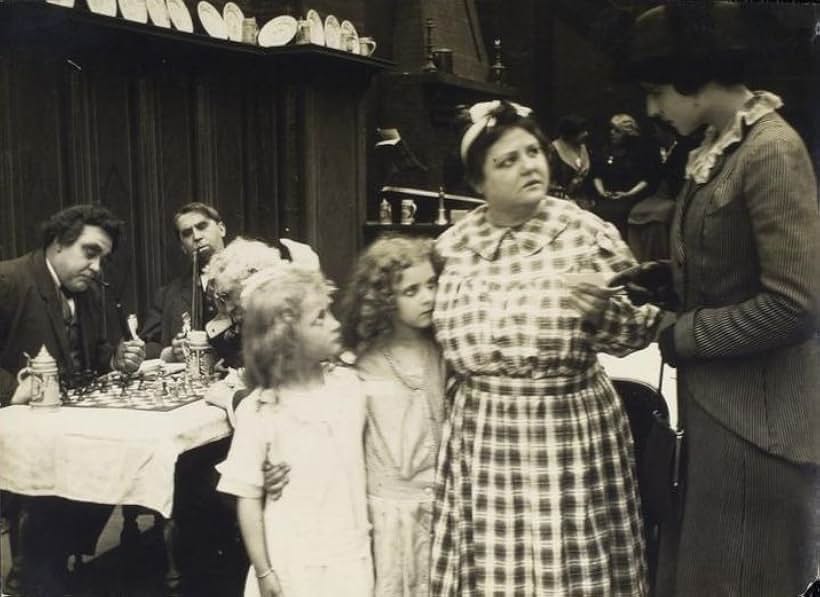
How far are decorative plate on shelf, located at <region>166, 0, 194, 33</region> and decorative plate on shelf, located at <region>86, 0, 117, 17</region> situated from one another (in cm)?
51

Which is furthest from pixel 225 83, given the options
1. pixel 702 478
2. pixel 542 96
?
pixel 542 96

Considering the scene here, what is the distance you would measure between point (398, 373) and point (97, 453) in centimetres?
103

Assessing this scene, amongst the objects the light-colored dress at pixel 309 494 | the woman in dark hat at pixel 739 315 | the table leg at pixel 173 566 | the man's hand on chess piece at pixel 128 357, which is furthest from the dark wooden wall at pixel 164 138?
the woman in dark hat at pixel 739 315

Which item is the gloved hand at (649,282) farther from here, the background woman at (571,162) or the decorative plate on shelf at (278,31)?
the decorative plate on shelf at (278,31)

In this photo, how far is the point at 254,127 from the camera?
646cm

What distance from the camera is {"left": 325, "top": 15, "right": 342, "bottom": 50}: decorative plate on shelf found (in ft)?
20.8

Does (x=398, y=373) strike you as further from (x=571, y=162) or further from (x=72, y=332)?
(x=571, y=162)

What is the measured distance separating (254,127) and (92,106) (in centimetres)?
155

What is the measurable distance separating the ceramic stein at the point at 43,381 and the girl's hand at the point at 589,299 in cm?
175

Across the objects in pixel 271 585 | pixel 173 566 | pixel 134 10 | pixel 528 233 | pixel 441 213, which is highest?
pixel 134 10

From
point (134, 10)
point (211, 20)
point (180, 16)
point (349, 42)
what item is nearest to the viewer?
point (134, 10)

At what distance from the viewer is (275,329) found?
228 centimetres

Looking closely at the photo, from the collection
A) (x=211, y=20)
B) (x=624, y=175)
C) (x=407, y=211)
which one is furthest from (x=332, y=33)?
(x=624, y=175)

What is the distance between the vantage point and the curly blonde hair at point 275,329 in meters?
2.28
